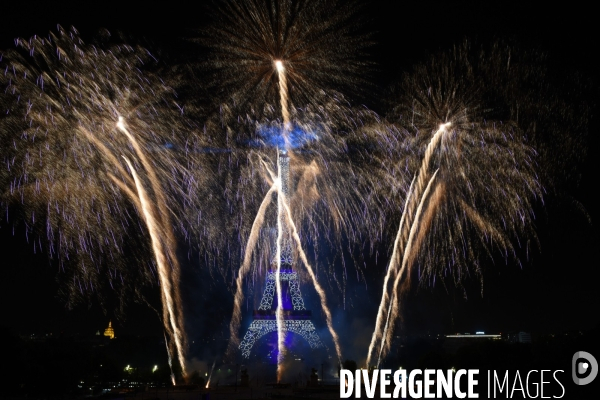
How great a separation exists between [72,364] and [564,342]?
27700mm

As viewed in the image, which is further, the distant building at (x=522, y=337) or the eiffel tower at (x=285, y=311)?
the distant building at (x=522, y=337)

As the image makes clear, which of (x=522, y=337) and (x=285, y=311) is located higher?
(x=285, y=311)

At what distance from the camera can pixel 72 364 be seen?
3925cm

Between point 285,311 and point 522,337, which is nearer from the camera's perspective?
point 285,311

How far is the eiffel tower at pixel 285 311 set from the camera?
64688 millimetres

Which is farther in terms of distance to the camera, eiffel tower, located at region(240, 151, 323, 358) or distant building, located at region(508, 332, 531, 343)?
distant building, located at region(508, 332, 531, 343)

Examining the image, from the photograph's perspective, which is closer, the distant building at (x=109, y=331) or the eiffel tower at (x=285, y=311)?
the eiffel tower at (x=285, y=311)

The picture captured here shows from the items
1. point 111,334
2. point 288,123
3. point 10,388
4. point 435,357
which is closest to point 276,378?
point 435,357

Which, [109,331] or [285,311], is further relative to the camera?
[109,331]

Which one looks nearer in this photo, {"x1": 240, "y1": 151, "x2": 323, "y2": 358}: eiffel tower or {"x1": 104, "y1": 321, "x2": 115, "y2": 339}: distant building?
{"x1": 240, "y1": 151, "x2": 323, "y2": 358}: eiffel tower

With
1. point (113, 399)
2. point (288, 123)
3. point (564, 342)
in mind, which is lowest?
point (113, 399)

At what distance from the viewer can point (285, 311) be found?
6781 centimetres

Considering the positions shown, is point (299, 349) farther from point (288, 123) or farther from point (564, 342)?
point (288, 123)

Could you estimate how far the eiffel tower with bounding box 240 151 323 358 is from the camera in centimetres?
6469
